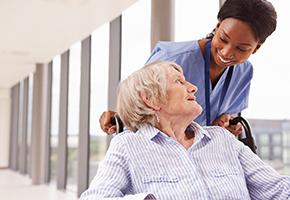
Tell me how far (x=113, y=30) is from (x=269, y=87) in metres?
2.91

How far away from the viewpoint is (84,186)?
6008 mm

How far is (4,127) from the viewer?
11750mm

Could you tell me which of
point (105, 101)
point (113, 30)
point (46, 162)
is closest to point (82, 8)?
point (113, 30)

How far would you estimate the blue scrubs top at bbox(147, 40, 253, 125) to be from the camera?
1708 millimetres

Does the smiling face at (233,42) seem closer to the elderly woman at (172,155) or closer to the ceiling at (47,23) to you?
the elderly woman at (172,155)

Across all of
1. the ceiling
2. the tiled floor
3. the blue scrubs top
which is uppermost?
the ceiling

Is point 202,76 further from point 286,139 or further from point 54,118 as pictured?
point 54,118

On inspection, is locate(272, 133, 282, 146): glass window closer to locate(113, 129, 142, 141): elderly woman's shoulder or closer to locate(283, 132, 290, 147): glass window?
locate(283, 132, 290, 147): glass window

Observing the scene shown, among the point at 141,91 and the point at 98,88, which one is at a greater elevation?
the point at 98,88

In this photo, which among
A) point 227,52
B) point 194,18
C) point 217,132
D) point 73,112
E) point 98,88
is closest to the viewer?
point 217,132

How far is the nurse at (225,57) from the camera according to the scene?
154 centimetres

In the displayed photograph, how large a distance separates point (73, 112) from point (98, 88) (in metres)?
1.30

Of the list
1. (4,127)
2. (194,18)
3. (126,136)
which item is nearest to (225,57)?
(126,136)

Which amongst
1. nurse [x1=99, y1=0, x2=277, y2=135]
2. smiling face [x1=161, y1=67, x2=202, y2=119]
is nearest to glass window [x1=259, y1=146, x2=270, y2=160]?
nurse [x1=99, y1=0, x2=277, y2=135]
